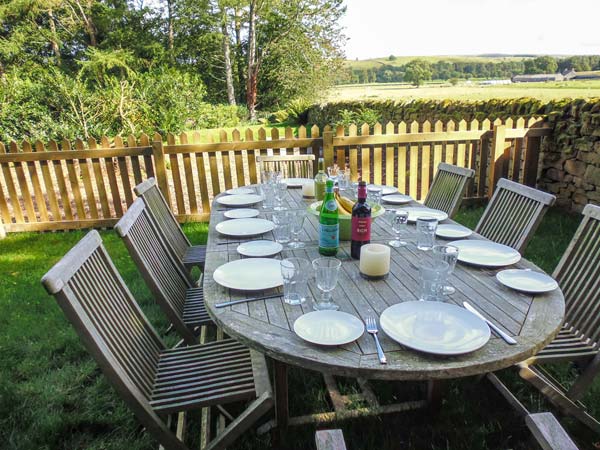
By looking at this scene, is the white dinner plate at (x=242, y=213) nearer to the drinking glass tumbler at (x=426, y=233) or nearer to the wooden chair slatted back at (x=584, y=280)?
the drinking glass tumbler at (x=426, y=233)

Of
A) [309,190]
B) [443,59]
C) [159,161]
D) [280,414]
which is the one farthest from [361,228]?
[443,59]

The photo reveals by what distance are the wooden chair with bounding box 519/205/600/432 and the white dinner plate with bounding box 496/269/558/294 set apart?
1.13 feet

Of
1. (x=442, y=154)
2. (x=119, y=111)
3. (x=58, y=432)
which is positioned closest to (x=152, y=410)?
(x=58, y=432)

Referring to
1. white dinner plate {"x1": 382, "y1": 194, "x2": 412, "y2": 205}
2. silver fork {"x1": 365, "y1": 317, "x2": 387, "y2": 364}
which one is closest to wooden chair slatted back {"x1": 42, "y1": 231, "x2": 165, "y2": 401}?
silver fork {"x1": 365, "y1": 317, "x2": 387, "y2": 364}

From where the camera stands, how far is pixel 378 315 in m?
1.40

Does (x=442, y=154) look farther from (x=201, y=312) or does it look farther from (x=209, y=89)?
(x=209, y=89)

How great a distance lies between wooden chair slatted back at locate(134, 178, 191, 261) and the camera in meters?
2.64

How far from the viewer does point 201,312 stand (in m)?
2.22

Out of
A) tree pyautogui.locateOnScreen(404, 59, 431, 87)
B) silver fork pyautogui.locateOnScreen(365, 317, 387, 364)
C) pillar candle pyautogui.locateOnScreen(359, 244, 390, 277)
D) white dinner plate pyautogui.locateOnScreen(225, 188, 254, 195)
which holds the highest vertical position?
tree pyautogui.locateOnScreen(404, 59, 431, 87)

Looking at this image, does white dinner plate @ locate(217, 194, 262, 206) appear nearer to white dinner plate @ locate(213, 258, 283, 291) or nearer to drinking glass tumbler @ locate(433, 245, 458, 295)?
white dinner plate @ locate(213, 258, 283, 291)

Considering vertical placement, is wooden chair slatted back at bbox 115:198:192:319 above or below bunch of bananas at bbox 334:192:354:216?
below

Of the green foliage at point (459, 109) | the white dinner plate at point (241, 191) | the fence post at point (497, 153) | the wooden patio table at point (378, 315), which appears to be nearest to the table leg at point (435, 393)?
the wooden patio table at point (378, 315)

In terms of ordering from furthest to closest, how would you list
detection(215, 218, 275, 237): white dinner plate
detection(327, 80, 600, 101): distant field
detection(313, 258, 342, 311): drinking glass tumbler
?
detection(327, 80, 600, 101): distant field < detection(215, 218, 275, 237): white dinner plate < detection(313, 258, 342, 311): drinking glass tumbler

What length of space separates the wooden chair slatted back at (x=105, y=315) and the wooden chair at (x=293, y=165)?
97.3 inches
